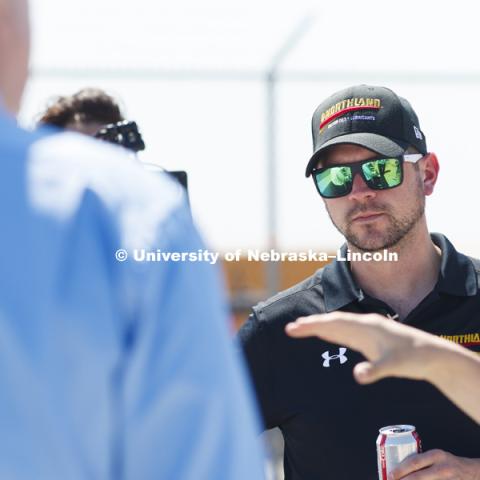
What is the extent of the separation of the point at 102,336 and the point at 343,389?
5.77 ft

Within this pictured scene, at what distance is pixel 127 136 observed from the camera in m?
2.94

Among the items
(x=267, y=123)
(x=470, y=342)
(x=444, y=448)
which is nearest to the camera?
(x=444, y=448)

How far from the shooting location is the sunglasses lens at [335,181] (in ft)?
8.73

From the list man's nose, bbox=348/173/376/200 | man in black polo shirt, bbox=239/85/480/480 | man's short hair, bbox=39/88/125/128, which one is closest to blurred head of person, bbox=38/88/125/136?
man's short hair, bbox=39/88/125/128

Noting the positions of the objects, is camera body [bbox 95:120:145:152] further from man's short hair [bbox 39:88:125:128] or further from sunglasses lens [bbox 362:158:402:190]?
sunglasses lens [bbox 362:158:402:190]

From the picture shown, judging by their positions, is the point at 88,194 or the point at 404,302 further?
the point at 404,302

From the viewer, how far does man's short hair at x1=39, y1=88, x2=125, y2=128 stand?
11.4ft

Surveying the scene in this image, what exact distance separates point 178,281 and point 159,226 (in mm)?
50

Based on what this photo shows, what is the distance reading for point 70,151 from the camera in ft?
2.67

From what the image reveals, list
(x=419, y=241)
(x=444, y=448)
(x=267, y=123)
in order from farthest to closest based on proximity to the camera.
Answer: (x=267, y=123), (x=419, y=241), (x=444, y=448)

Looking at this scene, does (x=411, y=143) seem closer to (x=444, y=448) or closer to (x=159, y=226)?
(x=444, y=448)

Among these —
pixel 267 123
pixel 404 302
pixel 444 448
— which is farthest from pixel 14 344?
pixel 267 123

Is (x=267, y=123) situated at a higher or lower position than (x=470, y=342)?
higher

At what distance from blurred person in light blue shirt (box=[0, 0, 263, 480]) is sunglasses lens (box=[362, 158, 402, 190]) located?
188 cm
